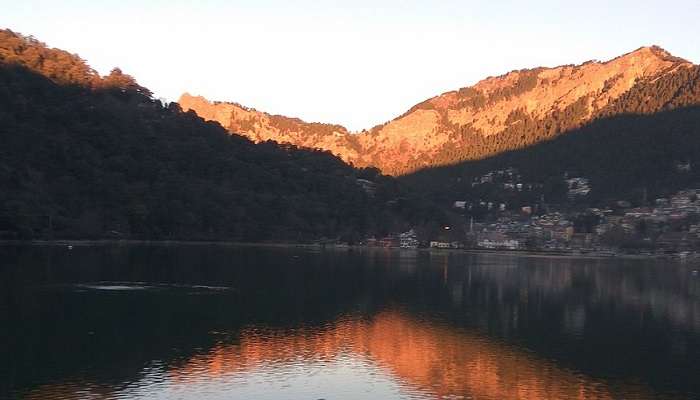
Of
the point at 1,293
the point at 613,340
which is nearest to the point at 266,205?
the point at 1,293

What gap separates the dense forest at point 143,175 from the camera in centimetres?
9094

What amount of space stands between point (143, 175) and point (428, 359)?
8597 centimetres

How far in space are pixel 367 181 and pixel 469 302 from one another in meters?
107

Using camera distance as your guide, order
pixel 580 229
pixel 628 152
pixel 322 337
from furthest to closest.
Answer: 1. pixel 628 152
2. pixel 580 229
3. pixel 322 337

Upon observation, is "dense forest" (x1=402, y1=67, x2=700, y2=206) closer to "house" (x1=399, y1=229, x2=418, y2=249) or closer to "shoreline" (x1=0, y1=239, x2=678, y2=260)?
"shoreline" (x1=0, y1=239, x2=678, y2=260)

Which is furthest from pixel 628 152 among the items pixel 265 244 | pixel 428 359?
pixel 428 359

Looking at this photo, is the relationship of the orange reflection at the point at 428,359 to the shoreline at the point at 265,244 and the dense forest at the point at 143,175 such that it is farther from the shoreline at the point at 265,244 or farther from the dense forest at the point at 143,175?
the dense forest at the point at 143,175

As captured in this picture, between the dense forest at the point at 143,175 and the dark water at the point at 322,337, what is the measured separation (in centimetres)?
2768

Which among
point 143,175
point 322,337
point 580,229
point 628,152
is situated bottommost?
point 322,337

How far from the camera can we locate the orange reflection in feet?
80.2

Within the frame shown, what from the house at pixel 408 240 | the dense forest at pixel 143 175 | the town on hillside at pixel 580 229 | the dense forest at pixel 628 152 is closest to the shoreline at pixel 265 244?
the dense forest at pixel 143 175

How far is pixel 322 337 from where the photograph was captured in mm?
33094

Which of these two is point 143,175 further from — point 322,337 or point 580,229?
point 580,229

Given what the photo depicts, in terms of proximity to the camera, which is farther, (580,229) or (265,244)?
(580,229)
